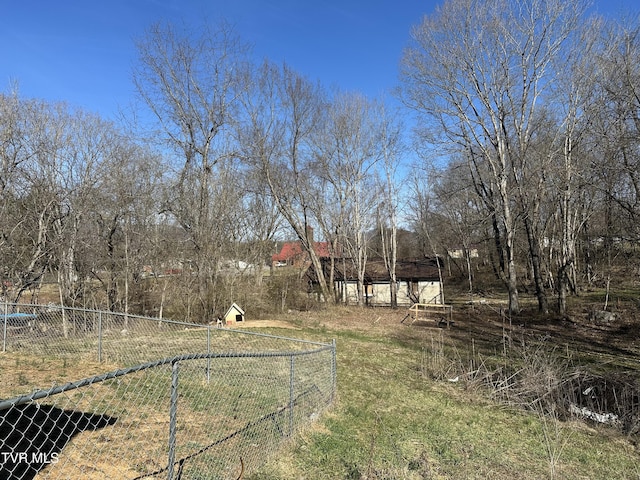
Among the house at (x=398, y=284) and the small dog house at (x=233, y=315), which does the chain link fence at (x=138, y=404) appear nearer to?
the small dog house at (x=233, y=315)

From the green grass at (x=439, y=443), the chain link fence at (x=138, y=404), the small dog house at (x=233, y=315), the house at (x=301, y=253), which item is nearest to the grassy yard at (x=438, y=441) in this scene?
the green grass at (x=439, y=443)

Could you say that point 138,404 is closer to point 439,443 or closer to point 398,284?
point 439,443

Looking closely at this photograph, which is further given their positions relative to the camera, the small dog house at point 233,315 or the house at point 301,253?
the house at point 301,253

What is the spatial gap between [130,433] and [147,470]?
84cm

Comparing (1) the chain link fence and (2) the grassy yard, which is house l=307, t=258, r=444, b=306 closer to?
(1) the chain link fence

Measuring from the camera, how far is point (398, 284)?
103 ft

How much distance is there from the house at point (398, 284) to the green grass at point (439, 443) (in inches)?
869

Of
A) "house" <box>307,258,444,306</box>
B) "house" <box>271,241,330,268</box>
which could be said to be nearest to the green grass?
"house" <box>271,241,330,268</box>

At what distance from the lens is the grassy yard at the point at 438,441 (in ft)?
15.2

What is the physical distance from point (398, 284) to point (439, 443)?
26193 mm

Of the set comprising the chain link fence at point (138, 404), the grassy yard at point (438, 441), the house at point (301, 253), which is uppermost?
the house at point (301, 253)

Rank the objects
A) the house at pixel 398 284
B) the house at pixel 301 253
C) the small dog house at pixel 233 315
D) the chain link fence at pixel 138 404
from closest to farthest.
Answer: the chain link fence at pixel 138 404 → the small dog house at pixel 233 315 → the house at pixel 301 253 → the house at pixel 398 284

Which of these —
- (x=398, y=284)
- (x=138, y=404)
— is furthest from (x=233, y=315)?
(x=398, y=284)

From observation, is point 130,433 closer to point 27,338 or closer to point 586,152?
point 27,338
